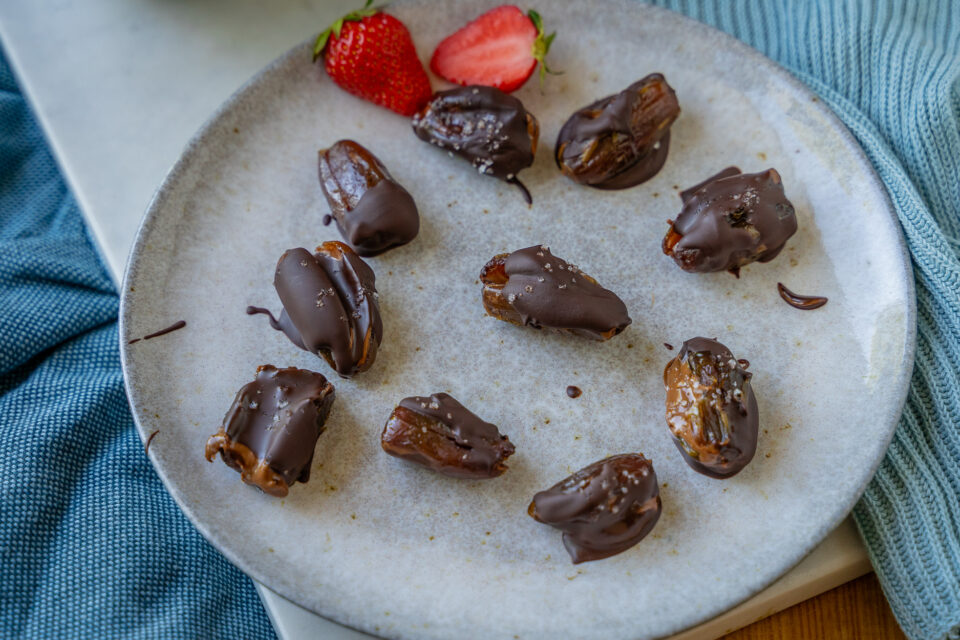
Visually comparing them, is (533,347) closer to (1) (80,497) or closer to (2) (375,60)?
(2) (375,60)

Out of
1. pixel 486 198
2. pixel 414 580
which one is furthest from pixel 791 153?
pixel 414 580

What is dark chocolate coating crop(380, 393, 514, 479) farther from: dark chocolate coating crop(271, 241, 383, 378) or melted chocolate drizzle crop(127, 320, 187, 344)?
melted chocolate drizzle crop(127, 320, 187, 344)

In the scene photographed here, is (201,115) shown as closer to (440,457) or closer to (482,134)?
(482,134)

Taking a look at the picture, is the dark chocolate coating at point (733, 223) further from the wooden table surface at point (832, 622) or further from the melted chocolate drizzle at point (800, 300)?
the wooden table surface at point (832, 622)

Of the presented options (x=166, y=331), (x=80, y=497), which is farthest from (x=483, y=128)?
(x=80, y=497)

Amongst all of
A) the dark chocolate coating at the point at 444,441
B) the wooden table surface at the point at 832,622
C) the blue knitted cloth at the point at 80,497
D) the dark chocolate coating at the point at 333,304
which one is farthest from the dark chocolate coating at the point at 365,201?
the wooden table surface at the point at 832,622
